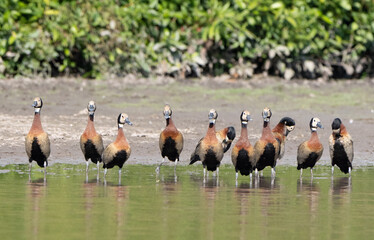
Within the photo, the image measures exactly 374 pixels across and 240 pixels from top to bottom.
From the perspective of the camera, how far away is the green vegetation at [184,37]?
61.4ft

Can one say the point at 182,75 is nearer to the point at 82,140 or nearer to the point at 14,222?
the point at 82,140

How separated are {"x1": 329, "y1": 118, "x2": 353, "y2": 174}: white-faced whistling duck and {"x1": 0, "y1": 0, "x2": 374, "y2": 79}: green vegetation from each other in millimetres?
7190

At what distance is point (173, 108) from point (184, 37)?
9.07ft

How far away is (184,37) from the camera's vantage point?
1961cm

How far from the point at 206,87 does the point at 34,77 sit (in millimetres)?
3283

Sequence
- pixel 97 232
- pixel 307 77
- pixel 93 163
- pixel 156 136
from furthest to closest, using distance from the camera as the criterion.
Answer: pixel 307 77 → pixel 156 136 → pixel 93 163 → pixel 97 232

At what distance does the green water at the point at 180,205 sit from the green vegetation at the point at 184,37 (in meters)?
6.62

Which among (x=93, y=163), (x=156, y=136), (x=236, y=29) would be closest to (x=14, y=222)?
(x=93, y=163)

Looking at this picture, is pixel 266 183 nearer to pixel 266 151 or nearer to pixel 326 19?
pixel 266 151

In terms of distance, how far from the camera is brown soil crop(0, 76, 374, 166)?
1411 centimetres

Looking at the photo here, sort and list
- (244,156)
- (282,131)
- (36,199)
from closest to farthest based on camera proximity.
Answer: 1. (36,199)
2. (244,156)
3. (282,131)

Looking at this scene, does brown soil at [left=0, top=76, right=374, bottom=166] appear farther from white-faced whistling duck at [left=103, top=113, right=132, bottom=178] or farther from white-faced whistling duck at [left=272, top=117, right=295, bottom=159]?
white-faced whistling duck at [left=103, top=113, right=132, bottom=178]

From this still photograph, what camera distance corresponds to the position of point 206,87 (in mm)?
19078

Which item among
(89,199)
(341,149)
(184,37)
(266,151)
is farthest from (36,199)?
(184,37)
